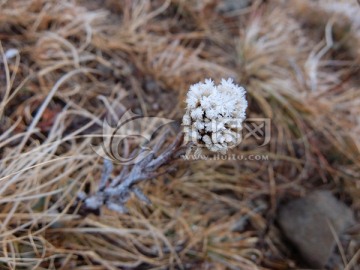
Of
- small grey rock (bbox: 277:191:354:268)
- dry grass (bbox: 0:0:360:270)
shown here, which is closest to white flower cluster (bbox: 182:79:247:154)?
dry grass (bbox: 0:0:360:270)

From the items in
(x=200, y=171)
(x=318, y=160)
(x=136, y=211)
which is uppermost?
(x=318, y=160)

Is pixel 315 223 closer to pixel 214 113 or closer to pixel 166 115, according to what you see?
pixel 166 115

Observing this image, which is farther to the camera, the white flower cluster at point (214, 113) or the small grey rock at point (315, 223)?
the small grey rock at point (315, 223)

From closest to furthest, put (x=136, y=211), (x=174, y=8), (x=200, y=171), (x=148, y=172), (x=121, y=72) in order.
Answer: (x=148, y=172)
(x=136, y=211)
(x=200, y=171)
(x=121, y=72)
(x=174, y=8)

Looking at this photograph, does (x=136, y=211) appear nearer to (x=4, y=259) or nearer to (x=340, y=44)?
(x=4, y=259)

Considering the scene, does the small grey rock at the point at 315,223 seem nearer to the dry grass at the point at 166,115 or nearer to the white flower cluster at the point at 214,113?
the dry grass at the point at 166,115

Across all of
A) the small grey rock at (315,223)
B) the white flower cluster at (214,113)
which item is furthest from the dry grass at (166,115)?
the white flower cluster at (214,113)

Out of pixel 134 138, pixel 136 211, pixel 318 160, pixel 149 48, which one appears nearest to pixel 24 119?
pixel 134 138
